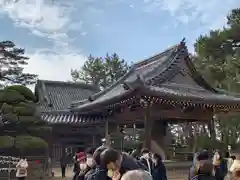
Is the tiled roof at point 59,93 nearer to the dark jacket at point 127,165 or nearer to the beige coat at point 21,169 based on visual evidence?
the beige coat at point 21,169

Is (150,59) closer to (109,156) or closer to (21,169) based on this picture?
(21,169)

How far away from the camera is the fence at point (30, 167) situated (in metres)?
18.1

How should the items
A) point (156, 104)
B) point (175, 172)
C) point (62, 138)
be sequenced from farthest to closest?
point (62, 138)
point (175, 172)
point (156, 104)

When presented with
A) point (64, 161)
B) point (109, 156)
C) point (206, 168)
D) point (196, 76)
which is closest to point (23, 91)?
point (64, 161)

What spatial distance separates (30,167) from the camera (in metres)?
18.7

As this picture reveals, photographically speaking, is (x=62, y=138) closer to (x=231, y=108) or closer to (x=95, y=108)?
A: (x=95, y=108)

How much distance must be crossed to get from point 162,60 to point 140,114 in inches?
141

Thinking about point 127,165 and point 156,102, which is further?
point 156,102

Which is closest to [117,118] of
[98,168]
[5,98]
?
[5,98]

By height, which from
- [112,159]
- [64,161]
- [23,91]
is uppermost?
[23,91]

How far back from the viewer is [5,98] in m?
19.7

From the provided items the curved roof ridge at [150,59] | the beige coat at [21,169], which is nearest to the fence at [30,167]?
the beige coat at [21,169]

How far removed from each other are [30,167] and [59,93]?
13797 millimetres

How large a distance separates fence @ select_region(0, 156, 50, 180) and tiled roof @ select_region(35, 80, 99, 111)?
10008 millimetres
